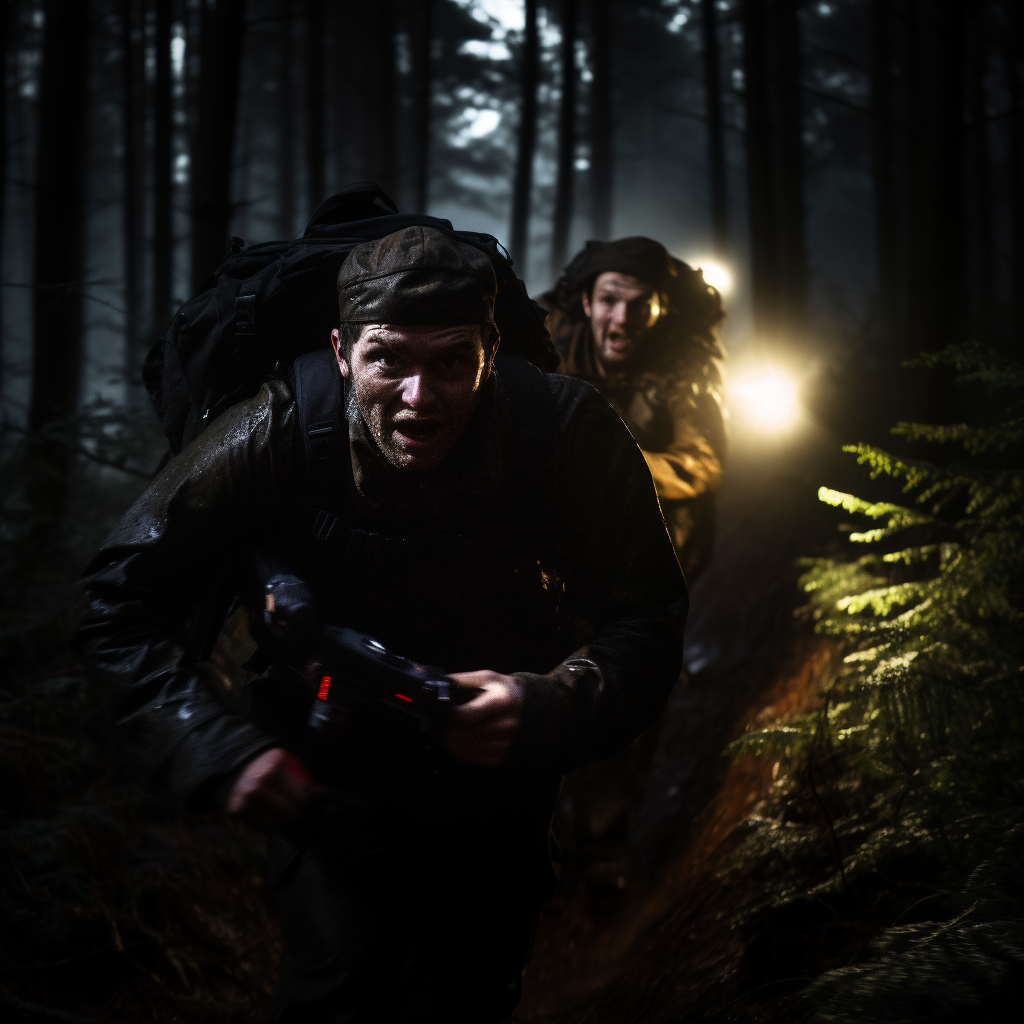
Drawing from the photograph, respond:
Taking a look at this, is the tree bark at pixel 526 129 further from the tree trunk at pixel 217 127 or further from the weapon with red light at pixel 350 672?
the weapon with red light at pixel 350 672

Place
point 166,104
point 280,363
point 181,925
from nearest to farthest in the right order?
point 280,363 < point 181,925 < point 166,104

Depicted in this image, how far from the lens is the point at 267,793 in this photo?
1.82 meters

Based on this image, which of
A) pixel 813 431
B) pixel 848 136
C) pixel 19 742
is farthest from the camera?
pixel 848 136

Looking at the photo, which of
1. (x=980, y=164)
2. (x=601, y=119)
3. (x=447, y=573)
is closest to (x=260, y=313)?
(x=447, y=573)

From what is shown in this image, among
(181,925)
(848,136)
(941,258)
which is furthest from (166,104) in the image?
(848,136)

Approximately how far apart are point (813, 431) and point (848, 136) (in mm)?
30673

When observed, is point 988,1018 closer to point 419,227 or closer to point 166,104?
point 419,227

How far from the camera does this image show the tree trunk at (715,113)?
16.8m

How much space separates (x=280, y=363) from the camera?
2.37 m

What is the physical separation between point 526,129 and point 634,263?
14012 millimetres

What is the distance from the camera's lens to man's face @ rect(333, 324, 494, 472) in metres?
2.06

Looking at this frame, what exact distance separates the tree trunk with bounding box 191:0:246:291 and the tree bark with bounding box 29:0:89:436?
191 cm

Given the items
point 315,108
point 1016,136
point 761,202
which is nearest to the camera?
point 761,202

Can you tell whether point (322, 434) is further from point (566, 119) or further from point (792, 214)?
point (566, 119)
